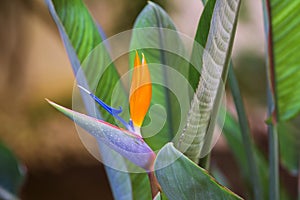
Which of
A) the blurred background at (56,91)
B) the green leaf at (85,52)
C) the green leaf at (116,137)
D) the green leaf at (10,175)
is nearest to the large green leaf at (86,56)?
the green leaf at (85,52)

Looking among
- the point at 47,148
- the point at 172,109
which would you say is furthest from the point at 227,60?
the point at 47,148

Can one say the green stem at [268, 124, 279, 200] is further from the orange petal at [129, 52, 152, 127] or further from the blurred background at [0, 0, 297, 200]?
the blurred background at [0, 0, 297, 200]

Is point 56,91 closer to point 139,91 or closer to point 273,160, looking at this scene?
point 273,160

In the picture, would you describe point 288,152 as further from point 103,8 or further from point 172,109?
point 103,8

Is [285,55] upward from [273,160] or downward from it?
upward

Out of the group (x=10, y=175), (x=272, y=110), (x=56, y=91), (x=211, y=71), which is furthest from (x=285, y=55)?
(x=56, y=91)

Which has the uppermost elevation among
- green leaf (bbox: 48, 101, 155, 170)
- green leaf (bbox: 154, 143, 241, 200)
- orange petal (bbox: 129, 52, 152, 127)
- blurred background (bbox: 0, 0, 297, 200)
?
orange petal (bbox: 129, 52, 152, 127)

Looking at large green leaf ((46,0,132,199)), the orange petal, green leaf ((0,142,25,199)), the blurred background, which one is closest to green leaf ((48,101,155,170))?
the orange petal
